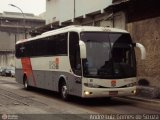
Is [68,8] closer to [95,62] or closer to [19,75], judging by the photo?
[19,75]

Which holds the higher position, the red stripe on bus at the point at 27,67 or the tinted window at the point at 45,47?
the tinted window at the point at 45,47

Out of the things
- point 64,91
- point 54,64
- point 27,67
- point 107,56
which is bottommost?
point 64,91

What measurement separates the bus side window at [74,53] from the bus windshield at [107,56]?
1.46ft

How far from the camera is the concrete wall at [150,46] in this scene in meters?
26.4

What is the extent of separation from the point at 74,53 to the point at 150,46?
9.16 meters

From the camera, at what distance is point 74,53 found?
1916 cm

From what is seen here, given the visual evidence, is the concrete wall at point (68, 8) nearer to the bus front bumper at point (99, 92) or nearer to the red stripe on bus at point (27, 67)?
the red stripe on bus at point (27, 67)

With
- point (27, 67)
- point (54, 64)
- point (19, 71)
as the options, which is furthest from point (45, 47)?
point (19, 71)

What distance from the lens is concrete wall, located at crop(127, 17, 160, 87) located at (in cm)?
2639

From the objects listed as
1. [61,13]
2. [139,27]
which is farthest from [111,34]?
[61,13]

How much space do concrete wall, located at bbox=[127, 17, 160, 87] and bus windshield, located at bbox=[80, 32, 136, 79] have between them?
298 inches

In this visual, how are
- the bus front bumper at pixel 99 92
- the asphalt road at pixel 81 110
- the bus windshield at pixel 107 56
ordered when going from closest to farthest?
the asphalt road at pixel 81 110 < the bus front bumper at pixel 99 92 < the bus windshield at pixel 107 56

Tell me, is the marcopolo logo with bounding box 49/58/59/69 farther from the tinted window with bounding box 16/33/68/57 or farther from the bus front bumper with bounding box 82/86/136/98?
the bus front bumper with bounding box 82/86/136/98

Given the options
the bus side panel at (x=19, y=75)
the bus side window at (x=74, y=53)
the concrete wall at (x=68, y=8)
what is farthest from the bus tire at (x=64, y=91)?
the concrete wall at (x=68, y=8)
